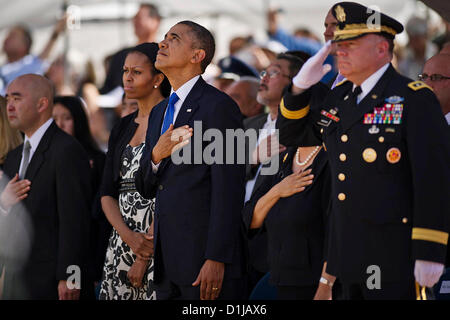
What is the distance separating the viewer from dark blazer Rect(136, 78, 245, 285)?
4.59m

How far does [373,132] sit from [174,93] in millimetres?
1436

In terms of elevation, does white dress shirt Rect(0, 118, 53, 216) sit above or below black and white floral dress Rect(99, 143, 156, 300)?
above

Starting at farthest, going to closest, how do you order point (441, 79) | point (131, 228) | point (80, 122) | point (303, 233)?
point (80, 122), point (131, 228), point (441, 79), point (303, 233)

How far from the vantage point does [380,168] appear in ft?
12.6

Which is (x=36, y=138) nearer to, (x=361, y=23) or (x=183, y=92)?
(x=183, y=92)

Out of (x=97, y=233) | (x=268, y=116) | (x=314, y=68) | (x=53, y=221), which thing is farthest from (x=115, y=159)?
(x=314, y=68)

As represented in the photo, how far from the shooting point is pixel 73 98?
7.25 m

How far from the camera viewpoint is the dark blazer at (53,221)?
5820 mm

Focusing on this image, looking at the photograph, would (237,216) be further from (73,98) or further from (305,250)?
(73,98)

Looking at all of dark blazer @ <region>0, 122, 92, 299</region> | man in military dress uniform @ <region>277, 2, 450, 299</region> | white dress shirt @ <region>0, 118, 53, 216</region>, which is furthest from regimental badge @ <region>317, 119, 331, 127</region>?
white dress shirt @ <region>0, 118, 53, 216</region>

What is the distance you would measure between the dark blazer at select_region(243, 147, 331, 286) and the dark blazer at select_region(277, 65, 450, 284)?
775mm

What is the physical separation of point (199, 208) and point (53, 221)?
1.61m

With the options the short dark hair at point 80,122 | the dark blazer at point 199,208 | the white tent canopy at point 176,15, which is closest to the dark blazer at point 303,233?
the dark blazer at point 199,208

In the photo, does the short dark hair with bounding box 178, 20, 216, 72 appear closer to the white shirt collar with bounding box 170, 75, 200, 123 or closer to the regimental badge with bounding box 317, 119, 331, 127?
the white shirt collar with bounding box 170, 75, 200, 123
